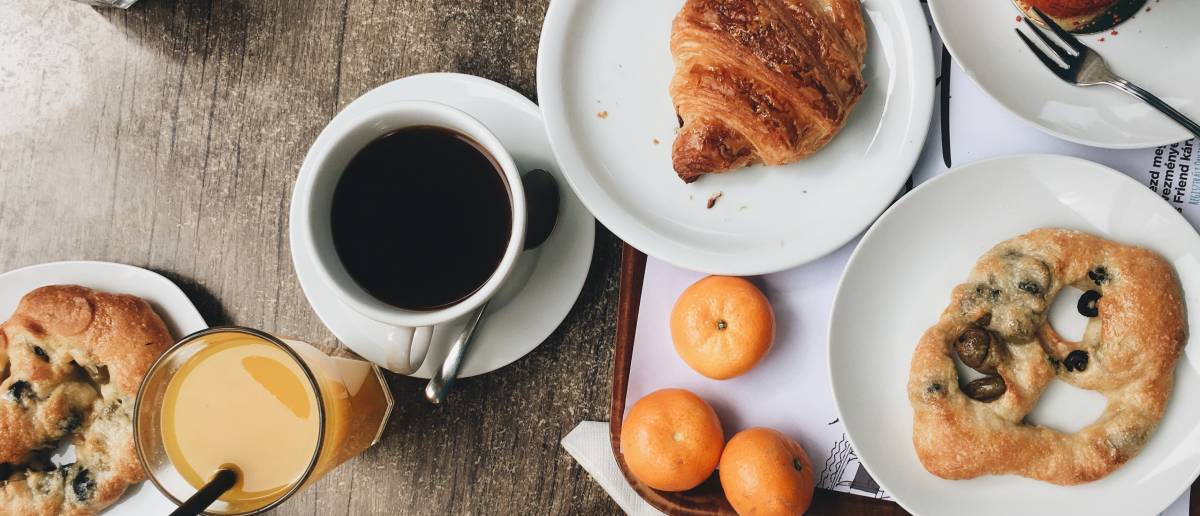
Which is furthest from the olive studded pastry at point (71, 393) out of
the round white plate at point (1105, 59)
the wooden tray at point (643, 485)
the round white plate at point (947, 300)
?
the round white plate at point (1105, 59)

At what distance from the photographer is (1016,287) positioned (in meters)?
1.01

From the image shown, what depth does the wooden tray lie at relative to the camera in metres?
1.12

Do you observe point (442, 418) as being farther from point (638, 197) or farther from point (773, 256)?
point (773, 256)

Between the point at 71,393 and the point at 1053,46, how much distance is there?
151 centimetres

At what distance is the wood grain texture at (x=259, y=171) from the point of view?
1218 millimetres

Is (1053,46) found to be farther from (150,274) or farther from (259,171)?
(150,274)

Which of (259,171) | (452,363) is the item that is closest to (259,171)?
(259,171)

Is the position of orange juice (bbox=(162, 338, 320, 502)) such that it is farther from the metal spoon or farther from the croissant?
the croissant

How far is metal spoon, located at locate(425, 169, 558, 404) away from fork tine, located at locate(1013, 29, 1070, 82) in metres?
0.68

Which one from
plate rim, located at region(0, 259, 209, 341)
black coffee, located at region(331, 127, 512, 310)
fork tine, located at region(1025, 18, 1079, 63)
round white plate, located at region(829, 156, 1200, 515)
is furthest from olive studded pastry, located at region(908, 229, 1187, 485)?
plate rim, located at region(0, 259, 209, 341)

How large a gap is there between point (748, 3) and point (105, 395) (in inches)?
43.3

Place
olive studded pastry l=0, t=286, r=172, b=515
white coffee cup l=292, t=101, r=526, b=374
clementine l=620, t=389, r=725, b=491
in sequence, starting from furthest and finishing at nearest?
olive studded pastry l=0, t=286, r=172, b=515
clementine l=620, t=389, r=725, b=491
white coffee cup l=292, t=101, r=526, b=374

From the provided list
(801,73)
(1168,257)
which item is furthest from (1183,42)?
(801,73)

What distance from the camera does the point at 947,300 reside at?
108 cm
